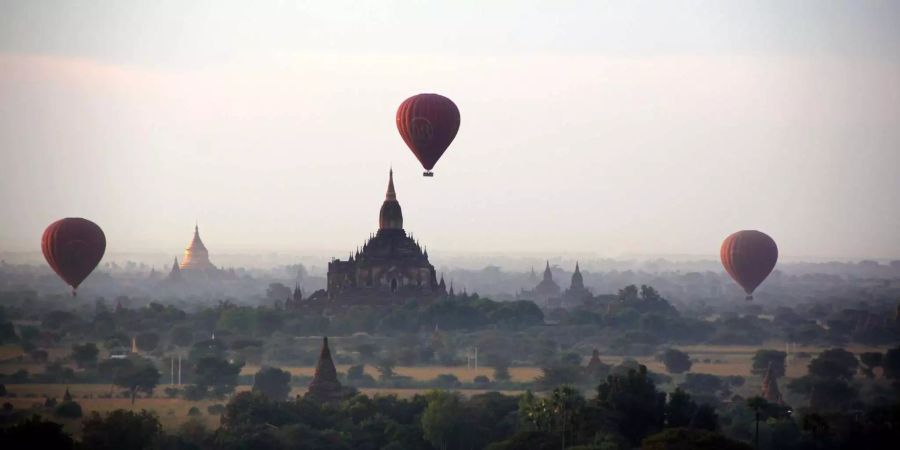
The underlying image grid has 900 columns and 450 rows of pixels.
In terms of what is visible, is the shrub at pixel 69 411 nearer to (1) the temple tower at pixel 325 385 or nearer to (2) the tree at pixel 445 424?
(1) the temple tower at pixel 325 385

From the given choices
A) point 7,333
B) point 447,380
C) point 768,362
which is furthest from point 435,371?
point 7,333

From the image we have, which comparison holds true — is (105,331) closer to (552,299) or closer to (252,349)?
(252,349)

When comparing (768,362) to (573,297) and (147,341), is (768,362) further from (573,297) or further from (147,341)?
(573,297)

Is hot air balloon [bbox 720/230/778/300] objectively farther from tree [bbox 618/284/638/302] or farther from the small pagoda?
the small pagoda

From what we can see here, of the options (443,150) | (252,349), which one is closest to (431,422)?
(443,150)

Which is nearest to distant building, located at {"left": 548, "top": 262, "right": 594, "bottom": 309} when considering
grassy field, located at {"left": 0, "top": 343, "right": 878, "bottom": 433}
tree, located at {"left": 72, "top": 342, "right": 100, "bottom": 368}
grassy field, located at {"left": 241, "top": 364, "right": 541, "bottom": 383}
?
grassy field, located at {"left": 0, "top": 343, "right": 878, "bottom": 433}

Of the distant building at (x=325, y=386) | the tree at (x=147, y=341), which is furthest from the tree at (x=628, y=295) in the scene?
the distant building at (x=325, y=386)
